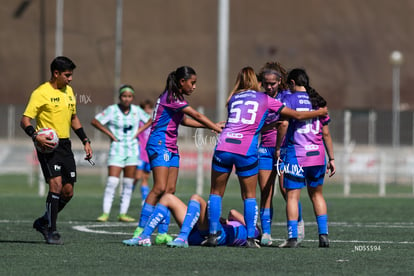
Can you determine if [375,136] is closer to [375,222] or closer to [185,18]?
[185,18]

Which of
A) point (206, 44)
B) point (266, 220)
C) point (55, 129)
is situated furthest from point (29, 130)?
point (206, 44)

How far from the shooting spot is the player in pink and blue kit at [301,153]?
12.0 m

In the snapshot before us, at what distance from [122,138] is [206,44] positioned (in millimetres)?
42407

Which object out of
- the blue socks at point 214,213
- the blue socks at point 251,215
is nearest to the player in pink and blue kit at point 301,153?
the blue socks at point 251,215

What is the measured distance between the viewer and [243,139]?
11.8m

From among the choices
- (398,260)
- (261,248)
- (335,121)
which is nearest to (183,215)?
(261,248)

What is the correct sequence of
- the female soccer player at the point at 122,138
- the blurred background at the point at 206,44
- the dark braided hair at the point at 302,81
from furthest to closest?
1. the blurred background at the point at 206,44
2. the female soccer player at the point at 122,138
3. the dark braided hair at the point at 302,81

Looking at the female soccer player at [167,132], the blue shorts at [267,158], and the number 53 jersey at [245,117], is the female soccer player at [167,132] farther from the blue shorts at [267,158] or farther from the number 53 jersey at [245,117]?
the blue shorts at [267,158]

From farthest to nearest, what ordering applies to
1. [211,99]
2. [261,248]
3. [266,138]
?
[211,99] < [266,138] < [261,248]

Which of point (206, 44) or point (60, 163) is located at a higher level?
point (206, 44)

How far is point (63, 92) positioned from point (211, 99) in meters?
46.0

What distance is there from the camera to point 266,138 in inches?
515

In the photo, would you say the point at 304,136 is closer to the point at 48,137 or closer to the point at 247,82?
the point at 247,82

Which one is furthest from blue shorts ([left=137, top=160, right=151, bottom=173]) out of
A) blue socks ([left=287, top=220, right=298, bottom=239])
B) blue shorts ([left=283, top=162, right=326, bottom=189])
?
blue socks ([left=287, top=220, right=298, bottom=239])
